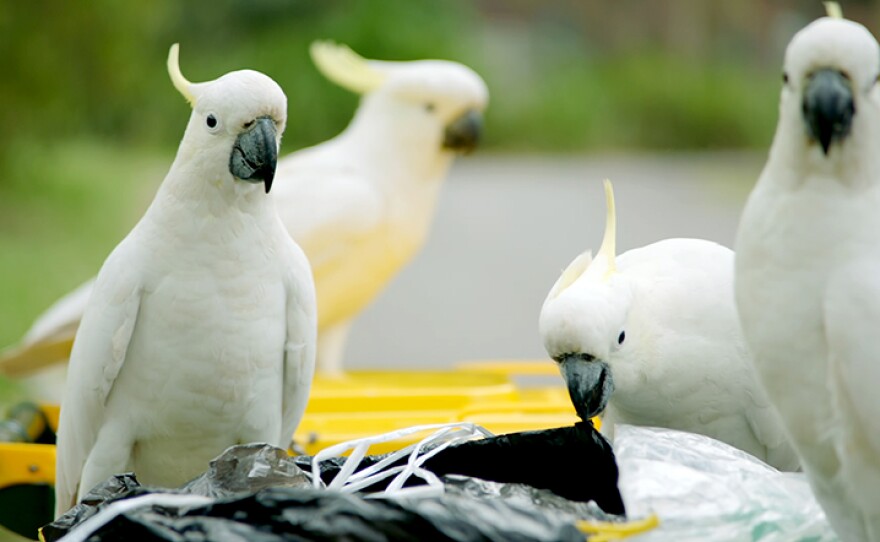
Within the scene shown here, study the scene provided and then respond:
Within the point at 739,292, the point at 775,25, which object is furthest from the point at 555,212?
the point at 739,292

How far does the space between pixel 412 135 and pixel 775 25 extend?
4.47 metres

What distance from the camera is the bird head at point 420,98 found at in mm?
3242

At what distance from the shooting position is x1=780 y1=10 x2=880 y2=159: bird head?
3.63 ft

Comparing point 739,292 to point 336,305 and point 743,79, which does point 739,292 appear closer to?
point 336,305

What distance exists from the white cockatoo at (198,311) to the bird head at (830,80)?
0.81m

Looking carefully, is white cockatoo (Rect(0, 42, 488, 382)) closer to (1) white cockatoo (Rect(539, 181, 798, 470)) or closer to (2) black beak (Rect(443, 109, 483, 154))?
(2) black beak (Rect(443, 109, 483, 154))

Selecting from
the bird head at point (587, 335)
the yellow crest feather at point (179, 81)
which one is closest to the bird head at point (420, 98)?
the yellow crest feather at point (179, 81)

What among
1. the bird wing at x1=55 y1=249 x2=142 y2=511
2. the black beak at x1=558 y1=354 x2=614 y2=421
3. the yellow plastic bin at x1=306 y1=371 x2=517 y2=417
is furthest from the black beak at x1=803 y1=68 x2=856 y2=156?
the yellow plastic bin at x1=306 y1=371 x2=517 y2=417

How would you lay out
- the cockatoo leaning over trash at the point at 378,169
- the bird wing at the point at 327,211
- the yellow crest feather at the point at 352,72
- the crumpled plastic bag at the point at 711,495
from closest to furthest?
the crumpled plastic bag at the point at 711,495 < the bird wing at the point at 327,211 < the cockatoo leaning over trash at the point at 378,169 < the yellow crest feather at the point at 352,72

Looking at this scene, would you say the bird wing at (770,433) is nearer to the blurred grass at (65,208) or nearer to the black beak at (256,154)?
the black beak at (256,154)

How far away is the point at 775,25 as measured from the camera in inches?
Result: 275

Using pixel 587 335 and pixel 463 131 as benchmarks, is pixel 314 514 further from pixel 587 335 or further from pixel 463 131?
pixel 463 131

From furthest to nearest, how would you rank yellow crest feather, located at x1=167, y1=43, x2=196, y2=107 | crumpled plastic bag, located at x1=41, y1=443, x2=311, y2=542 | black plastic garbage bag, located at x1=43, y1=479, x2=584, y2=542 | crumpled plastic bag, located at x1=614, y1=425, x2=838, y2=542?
yellow crest feather, located at x1=167, y1=43, x2=196, y2=107
crumpled plastic bag, located at x1=41, y1=443, x2=311, y2=542
crumpled plastic bag, located at x1=614, y1=425, x2=838, y2=542
black plastic garbage bag, located at x1=43, y1=479, x2=584, y2=542

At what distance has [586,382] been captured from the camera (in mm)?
1548
